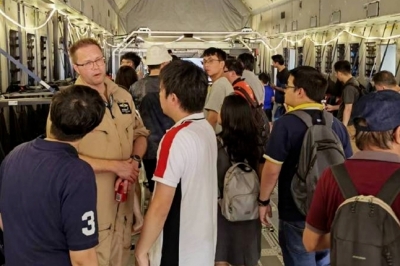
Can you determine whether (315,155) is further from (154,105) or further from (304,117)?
(154,105)

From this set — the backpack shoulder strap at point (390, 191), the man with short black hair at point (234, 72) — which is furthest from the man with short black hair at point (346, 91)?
the backpack shoulder strap at point (390, 191)

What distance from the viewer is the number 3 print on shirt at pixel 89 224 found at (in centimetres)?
156

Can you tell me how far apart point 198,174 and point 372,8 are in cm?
775

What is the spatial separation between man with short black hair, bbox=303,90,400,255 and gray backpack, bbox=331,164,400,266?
26mm

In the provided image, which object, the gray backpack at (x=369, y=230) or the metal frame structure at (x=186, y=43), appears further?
the metal frame structure at (x=186, y=43)

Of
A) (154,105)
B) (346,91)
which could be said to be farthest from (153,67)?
(346,91)

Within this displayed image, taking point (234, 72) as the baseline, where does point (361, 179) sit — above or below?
below

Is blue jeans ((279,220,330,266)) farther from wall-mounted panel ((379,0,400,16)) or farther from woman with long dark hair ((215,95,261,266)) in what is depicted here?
wall-mounted panel ((379,0,400,16))

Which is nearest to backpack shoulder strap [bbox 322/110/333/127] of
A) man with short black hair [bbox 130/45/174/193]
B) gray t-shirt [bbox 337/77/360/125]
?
man with short black hair [bbox 130/45/174/193]

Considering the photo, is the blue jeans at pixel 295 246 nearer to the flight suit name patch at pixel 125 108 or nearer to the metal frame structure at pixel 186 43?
the flight suit name patch at pixel 125 108

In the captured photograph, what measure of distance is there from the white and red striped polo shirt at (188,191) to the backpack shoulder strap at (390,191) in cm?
70

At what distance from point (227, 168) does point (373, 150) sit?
1.22m

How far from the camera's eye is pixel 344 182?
1540 millimetres

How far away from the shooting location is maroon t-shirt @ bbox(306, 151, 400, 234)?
4.88 feet
